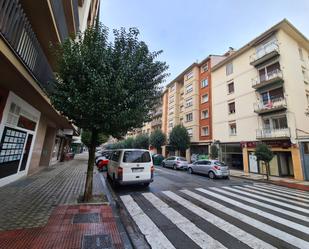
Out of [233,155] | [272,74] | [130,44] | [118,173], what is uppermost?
[272,74]

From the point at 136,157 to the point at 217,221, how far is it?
15.2ft

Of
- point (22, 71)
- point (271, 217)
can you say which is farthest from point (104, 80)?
point (271, 217)

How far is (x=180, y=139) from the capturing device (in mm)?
25297

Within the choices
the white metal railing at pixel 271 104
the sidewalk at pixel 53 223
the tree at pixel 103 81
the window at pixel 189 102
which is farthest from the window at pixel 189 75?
the sidewalk at pixel 53 223

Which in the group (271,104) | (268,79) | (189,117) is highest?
(268,79)

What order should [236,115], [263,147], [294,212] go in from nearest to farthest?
1. [294,212]
2. [263,147]
3. [236,115]

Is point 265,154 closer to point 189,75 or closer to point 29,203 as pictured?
point 29,203

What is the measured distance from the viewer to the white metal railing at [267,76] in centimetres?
1599

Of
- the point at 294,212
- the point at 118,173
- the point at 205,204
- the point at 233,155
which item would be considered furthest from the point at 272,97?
the point at 118,173

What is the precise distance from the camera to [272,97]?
667 inches

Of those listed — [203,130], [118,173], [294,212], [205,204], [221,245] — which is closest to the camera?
[221,245]

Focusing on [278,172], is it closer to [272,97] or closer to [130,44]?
[272,97]

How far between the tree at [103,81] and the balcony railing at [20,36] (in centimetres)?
107

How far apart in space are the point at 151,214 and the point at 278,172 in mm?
16166
